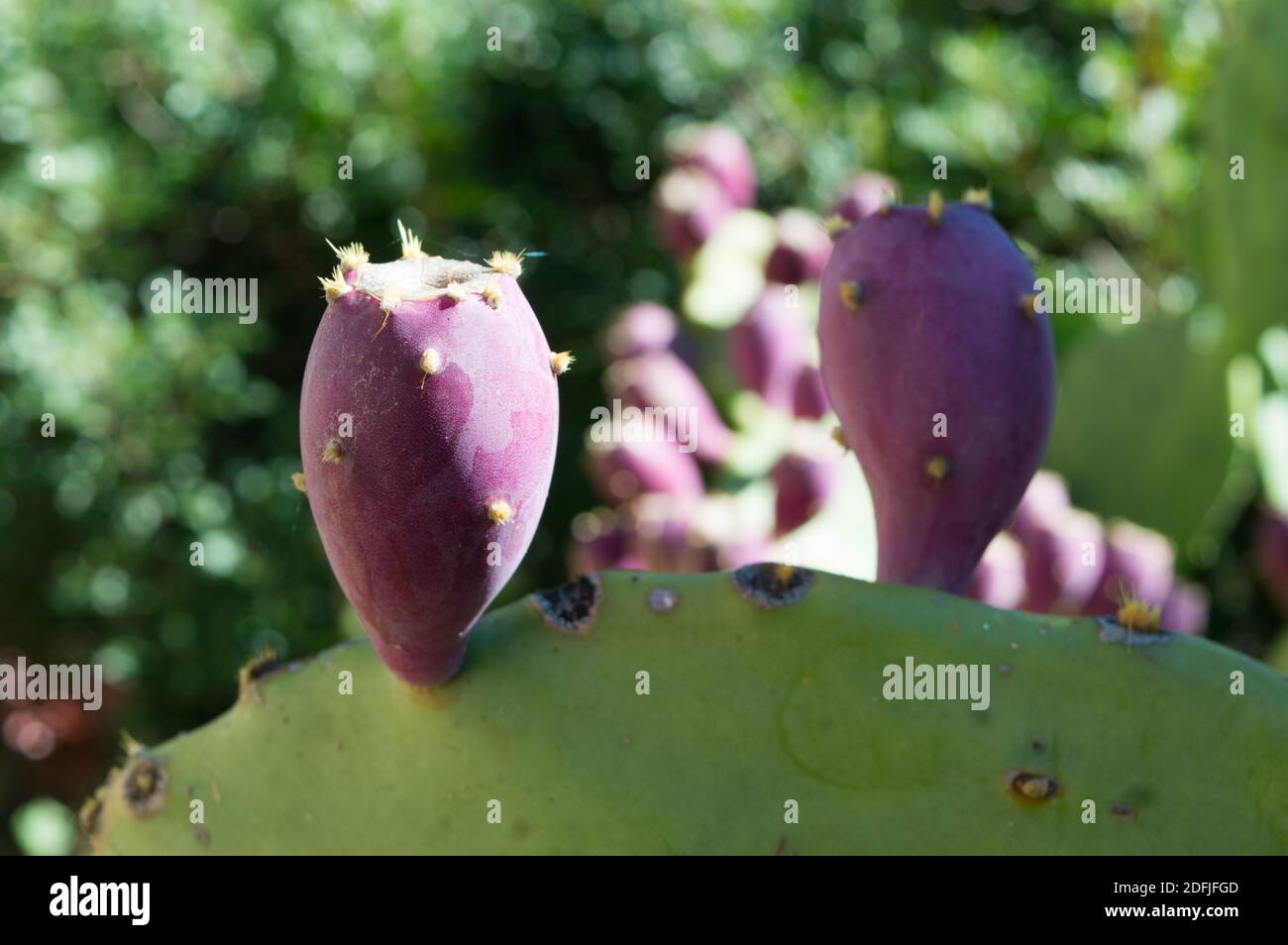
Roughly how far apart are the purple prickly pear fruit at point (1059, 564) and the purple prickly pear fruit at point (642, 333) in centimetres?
58

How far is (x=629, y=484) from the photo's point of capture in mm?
1645

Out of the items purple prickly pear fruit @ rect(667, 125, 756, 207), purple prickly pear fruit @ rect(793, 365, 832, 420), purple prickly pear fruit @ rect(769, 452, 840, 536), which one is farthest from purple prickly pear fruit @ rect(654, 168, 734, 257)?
purple prickly pear fruit @ rect(769, 452, 840, 536)

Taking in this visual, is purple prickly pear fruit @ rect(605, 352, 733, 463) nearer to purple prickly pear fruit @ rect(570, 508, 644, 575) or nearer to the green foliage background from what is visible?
purple prickly pear fruit @ rect(570, 508, 644, 575)

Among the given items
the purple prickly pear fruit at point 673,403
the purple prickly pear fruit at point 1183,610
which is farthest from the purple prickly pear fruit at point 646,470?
the purple prickly pear fruit at point 1183,610

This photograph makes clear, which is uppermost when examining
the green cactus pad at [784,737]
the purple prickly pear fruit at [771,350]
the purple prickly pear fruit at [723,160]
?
the purple prickly pear fruit at [723,160]

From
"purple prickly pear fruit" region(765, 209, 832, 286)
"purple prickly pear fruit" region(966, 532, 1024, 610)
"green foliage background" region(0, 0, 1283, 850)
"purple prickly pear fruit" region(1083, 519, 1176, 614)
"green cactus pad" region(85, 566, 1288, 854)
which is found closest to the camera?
"green cactus pad" region(85, 566, 1288, 854)

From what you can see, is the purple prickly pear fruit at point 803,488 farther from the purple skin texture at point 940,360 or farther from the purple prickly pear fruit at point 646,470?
the purple skin texture at point 940,360

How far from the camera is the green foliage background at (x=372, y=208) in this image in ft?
6.94

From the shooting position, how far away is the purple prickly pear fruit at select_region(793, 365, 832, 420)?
1.59 m

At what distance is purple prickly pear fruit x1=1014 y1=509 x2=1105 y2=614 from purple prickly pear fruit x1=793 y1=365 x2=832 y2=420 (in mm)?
264

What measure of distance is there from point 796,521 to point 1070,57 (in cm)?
162

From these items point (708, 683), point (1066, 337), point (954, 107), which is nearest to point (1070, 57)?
point (954, 107)

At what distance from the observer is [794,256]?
5.76 ft

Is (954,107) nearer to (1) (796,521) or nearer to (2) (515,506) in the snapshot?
(1) (796,521)
